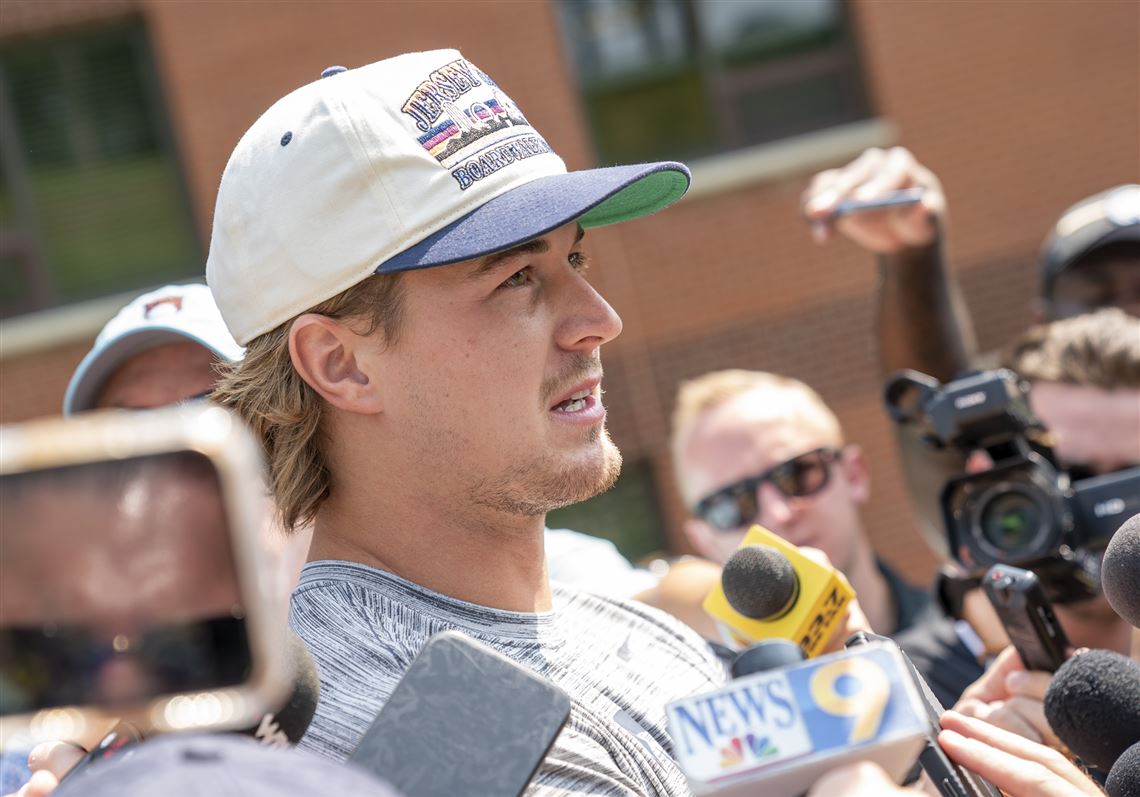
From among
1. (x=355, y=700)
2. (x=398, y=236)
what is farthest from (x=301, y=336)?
(x=355, y=700)

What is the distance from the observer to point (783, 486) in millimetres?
4156

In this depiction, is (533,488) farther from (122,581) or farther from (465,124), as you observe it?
(122,581)

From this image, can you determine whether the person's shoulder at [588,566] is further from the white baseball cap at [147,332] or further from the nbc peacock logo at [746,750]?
the nbc peacock logo at [746,750]

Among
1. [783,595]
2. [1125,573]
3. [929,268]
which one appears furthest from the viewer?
[929,268]

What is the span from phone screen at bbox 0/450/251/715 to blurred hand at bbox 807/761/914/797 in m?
0.52

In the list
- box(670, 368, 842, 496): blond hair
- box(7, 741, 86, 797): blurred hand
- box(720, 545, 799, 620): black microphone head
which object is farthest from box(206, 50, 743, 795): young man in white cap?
box(670, 368, 842, 496): blond hair

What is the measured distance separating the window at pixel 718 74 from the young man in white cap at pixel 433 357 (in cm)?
727

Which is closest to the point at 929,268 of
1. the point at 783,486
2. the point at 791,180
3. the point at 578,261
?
the point at 783,486

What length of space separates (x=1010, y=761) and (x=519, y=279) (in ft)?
3.18

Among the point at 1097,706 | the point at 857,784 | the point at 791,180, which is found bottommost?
→ the point at 791,180

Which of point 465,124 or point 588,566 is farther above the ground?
point 465,124

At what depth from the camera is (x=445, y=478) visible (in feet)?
6.75

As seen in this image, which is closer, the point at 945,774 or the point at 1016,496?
the point at 945,774

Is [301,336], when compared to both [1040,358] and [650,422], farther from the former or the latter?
[650,422]
